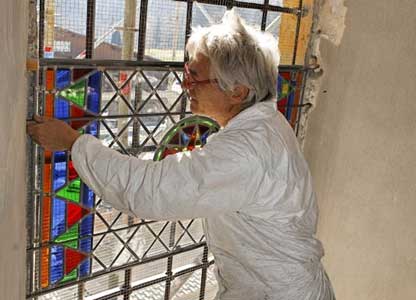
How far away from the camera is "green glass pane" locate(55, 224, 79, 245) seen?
4.79 ft

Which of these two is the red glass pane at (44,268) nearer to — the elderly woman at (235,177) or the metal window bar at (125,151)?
the metal window bar at (125,151)

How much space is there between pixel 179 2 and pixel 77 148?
631 millimetres

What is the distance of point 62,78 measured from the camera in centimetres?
134

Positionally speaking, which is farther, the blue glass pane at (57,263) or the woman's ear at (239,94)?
the blue glass pane at (57,263)

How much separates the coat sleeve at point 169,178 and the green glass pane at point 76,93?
0.90ft

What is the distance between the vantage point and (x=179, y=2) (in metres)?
1.52

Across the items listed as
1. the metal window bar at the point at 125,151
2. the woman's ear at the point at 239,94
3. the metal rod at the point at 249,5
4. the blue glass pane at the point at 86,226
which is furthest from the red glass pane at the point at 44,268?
the metal rod at the point at 249,5

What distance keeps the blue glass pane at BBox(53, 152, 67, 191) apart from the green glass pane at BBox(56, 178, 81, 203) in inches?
0.7

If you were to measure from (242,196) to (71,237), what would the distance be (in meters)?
0.60

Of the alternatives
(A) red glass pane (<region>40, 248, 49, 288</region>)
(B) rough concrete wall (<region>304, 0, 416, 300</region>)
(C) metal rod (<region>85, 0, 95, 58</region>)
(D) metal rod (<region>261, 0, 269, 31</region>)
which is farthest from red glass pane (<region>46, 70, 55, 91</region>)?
(B) rough concrete wall (<region>304, 0, 416, 300</region>)

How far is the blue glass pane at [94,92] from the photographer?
1.40 m

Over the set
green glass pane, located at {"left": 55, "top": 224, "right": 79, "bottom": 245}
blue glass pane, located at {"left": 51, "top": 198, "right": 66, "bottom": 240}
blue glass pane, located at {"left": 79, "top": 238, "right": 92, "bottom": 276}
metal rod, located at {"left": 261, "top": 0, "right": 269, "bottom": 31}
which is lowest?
blue glass pane, located at {"left": 79, "top": 238, "right": 92, "bottom": 276}

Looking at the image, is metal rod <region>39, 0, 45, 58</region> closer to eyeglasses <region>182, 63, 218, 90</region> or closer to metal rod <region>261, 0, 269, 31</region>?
eyeglasses <region>182, 63, 218, 90</region>

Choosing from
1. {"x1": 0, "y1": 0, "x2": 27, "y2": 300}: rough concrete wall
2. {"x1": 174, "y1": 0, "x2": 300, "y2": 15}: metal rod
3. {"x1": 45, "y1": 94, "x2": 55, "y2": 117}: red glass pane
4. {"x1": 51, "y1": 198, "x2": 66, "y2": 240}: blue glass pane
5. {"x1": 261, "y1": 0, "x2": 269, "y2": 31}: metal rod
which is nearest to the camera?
{"x1": 0, "y1": 0, "x2": 27, "y2": 300}: rough concrete wall
